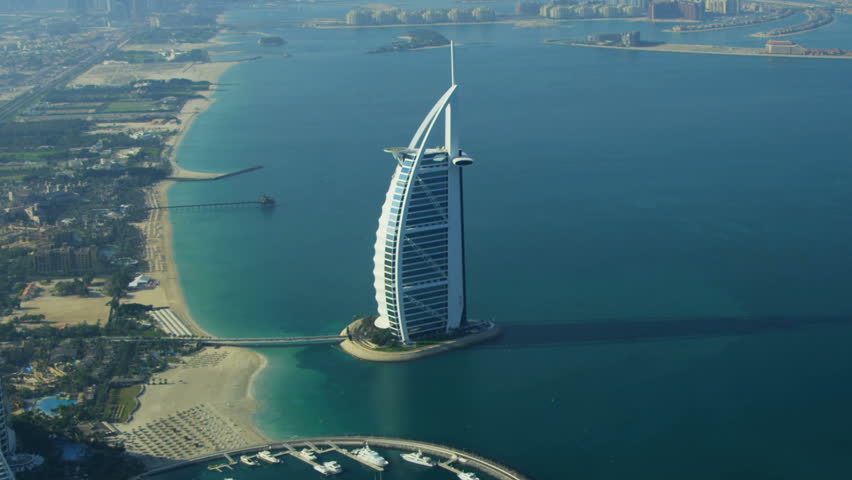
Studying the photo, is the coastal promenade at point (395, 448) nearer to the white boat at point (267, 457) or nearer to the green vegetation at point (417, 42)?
the white boat at point (267, 457)

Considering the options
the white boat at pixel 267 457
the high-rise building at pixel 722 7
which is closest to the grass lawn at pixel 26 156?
the white boat at pixel 267 457

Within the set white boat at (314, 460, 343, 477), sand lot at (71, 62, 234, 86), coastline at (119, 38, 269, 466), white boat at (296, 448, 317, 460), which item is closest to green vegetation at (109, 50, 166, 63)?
sand lot at (71, 62, 234, 86)

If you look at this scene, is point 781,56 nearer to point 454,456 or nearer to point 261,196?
point 261,196

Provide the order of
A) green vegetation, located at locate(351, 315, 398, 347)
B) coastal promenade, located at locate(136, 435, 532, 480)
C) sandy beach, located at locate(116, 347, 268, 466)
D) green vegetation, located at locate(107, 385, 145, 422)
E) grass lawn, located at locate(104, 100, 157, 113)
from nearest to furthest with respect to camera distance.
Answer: coastal promenade, located at locate(136, 435, 532, 480)
sandy beach, located at locate(116, 347, 268, 466)
green vegetation, located at locate(107, 385, 145, 422)
green vegetation, located at locate(351, 315, 398, 347)
grass lawn, located at locate(104, 100, 157, 113)

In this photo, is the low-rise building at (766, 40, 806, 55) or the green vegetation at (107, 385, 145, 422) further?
the low-rise building at (766, 40, 806, 55)

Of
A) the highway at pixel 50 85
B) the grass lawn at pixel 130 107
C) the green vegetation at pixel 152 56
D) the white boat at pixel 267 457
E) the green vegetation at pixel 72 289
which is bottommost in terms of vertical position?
the white boat at pixel 267 457

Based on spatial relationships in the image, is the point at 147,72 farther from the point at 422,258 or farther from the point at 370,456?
the point at 370,456

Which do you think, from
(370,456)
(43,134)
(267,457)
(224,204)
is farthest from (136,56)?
(370,456)

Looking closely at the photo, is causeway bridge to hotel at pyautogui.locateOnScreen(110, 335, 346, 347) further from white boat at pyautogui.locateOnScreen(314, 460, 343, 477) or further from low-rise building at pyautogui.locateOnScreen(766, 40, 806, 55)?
low-rise building at pyautogui.locateOnScreen(766, 40, 806, 55)
